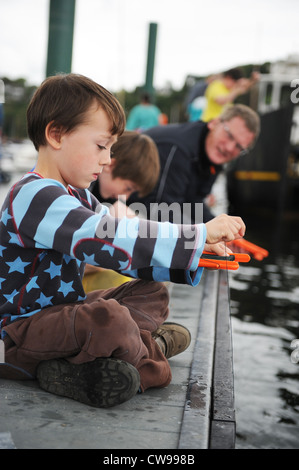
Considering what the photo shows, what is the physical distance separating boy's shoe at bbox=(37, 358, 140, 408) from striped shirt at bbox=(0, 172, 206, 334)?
0.98ft

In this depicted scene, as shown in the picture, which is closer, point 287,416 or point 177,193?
point 287,416

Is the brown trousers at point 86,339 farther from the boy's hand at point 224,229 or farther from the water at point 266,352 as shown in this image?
the water at point 266,352

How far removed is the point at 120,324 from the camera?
2.18 meters

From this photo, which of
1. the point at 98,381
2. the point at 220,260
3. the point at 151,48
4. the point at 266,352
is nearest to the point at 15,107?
the point at 151,48

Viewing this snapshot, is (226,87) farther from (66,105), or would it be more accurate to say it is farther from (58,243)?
(58,243)

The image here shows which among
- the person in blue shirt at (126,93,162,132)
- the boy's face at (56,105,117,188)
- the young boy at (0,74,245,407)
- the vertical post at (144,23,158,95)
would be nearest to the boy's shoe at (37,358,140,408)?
the young boy at (0,74,245,407)

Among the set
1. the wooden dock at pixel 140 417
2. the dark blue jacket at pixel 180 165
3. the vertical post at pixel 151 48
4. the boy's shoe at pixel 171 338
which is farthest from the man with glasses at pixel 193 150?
the vertical post at pixel 151 48

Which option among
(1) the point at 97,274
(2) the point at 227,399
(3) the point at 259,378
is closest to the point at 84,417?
(2) the point at 227,399

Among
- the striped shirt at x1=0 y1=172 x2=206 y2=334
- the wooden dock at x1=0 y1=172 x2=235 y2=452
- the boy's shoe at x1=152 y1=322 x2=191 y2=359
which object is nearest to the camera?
the wooden dock at x1=0 y1=172 x2=235 y2=452

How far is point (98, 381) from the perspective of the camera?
2.13 meters

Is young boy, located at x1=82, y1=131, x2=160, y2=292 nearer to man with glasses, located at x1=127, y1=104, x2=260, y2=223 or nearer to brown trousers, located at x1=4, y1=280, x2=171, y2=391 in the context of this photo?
A: man with glasses, located at x1=127, y1=104, x2=260, y2=223

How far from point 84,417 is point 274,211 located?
14.2m

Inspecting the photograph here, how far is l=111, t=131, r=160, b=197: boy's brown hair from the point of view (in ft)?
12.1
